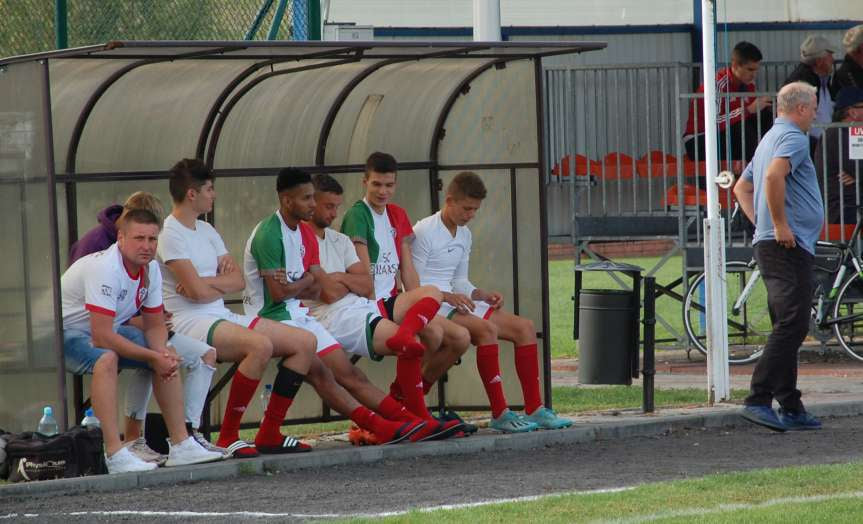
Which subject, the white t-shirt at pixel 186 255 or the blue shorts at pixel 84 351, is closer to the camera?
the blue shorts at pixel 84 351

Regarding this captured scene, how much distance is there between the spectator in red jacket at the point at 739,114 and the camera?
1393 centimetres

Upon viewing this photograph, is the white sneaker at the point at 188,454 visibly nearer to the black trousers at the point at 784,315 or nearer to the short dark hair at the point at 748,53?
the black trousers at the point at 784,315

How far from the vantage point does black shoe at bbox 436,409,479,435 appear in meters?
9.80

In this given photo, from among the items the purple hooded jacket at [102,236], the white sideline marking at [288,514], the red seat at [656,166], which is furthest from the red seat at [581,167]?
the white sideline marking at [288,514]

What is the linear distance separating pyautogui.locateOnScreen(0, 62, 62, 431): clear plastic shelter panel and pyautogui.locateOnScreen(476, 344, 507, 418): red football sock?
2.63 m

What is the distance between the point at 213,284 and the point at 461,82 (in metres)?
2.71

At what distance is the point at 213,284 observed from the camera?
928 centimetres

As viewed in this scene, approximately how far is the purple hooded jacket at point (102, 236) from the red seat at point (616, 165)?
6.46m

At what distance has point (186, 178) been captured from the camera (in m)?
9.20

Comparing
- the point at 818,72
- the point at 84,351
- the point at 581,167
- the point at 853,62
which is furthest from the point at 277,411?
the point at 853,62

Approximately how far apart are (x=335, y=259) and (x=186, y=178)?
1168 millimetres

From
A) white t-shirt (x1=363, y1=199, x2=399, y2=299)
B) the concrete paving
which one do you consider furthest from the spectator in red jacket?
white t-shirt (x1=363, y1=199, x2=399, y2=299)

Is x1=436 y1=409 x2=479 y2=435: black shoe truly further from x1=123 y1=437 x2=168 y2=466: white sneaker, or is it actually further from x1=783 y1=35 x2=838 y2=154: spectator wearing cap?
x1=783 y1=35 x2=838 y2=154: spectator wearing cap

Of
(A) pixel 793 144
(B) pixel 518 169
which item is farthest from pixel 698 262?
(A) pixel 793 144
